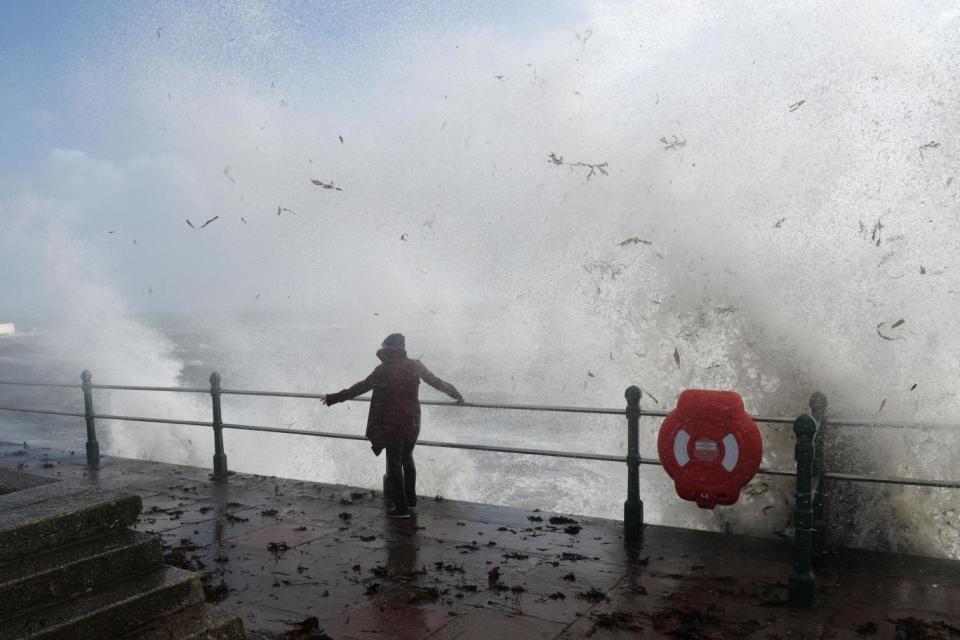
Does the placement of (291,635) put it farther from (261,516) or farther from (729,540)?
(729,540)

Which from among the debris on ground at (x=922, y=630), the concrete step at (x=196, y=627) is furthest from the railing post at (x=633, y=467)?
the concrete step at (x=196, y=627)

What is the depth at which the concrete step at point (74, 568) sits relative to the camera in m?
3.22

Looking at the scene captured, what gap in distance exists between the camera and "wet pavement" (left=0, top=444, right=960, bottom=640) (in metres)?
4.18

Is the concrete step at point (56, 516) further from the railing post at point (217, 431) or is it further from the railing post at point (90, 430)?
the railing post at point (90, 430)

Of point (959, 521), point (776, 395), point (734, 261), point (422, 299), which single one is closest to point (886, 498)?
point (959, 521)

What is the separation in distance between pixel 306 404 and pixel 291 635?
28085 millimetres

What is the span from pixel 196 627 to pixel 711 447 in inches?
136

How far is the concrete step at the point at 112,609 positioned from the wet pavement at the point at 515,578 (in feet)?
2.26

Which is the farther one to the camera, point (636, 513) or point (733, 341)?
point (733, 341)

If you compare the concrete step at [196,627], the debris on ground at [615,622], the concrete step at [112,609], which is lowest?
the debris on ground at [615,622]

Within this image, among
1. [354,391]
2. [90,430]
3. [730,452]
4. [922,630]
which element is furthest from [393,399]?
[90,430]

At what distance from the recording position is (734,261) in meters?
10.6

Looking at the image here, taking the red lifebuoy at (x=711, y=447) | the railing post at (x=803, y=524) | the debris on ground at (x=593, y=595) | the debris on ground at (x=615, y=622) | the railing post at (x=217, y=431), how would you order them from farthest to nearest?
1. the railing post at (x=217, y=431)
2. the red lifebuoy at (x=711, y=447)
3. the debris on ground at (x=593, y=595)
4. the railing post at (x=803, y=524)
5. the debris on ground at (x=615, y=622)

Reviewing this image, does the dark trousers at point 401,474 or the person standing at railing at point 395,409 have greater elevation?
the person standing at railing at point 395,409
